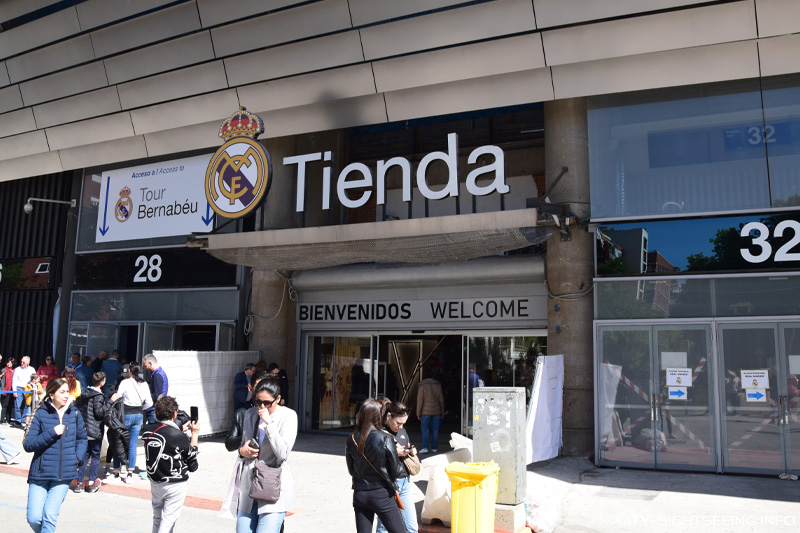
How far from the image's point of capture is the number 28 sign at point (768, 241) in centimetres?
1121

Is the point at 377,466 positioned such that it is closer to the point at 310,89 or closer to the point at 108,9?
the point at 310,89

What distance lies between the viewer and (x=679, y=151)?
1229 cm

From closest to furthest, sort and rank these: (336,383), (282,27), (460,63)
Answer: (460,63) < (282,27) < (336,383)

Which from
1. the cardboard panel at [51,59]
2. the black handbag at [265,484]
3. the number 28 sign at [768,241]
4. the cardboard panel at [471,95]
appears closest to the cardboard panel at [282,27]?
the cardboard panel at [471,95]

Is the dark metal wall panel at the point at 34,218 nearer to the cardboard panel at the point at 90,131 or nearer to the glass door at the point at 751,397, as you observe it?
the cardboard panel at the point at 90,131

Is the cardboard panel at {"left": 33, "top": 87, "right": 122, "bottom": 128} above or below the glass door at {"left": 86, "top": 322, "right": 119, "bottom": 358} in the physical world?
above

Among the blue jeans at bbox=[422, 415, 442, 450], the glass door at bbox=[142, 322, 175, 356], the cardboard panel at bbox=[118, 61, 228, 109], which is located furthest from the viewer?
the glass door at bbox=[142, 322, 175, 356]

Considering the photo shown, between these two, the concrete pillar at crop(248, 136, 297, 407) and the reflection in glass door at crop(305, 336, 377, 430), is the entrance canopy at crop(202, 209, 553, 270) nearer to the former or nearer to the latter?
the concrete pillar at crop(248, 136, 297, 407)

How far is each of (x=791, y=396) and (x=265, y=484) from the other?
367 inches

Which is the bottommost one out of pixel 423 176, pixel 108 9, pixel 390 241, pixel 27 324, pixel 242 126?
pixel 27 324

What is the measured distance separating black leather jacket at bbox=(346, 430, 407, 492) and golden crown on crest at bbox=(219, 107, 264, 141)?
9694 mm

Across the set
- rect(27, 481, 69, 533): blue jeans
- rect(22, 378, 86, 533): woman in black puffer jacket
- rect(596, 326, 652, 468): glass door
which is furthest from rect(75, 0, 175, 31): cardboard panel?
rect(596, 326, 652, 468): glass door

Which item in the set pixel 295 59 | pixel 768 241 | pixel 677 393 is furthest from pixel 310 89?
pixel 677 393

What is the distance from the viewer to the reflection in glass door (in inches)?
662
